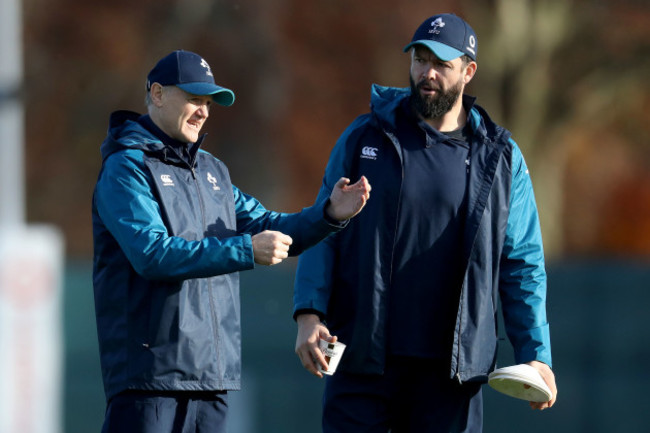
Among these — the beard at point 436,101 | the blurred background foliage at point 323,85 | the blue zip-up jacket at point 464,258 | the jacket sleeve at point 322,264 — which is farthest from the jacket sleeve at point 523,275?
the blurred background foliage at point 323,85

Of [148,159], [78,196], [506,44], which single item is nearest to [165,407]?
[148,159]

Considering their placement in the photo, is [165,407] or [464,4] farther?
[464,4]

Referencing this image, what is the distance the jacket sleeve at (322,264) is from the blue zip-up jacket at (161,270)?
240 mm

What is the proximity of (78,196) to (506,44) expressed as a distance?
9.01m

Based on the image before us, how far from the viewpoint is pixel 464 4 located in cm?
1870

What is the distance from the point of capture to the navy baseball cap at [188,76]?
4.68m

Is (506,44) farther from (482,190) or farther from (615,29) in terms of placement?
(482,190)

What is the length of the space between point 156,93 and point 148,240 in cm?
66

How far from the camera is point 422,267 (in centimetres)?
491

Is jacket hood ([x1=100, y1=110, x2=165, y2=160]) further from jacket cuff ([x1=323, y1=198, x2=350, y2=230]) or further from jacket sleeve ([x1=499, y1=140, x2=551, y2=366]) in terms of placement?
jacket sleeve ([x1=499, y1=140, x2=551, y2=366])

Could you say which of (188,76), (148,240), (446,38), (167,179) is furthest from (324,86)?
(148,240)

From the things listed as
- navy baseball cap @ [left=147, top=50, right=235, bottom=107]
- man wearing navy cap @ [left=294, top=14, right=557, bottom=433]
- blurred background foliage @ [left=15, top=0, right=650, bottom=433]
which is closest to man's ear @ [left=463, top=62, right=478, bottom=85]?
man wearing navy cap @ [left=294, top=14, right=557, bottom=433]

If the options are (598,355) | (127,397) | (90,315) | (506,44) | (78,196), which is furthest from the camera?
(78,196)

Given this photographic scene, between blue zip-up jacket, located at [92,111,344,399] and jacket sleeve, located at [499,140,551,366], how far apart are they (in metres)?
0.78
